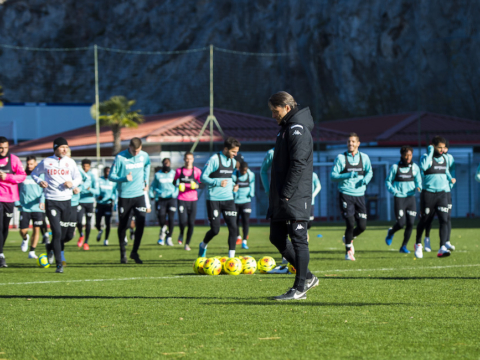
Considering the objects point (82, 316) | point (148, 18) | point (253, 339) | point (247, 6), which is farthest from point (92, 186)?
point (148, 18)

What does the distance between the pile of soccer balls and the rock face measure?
26078 millimetres

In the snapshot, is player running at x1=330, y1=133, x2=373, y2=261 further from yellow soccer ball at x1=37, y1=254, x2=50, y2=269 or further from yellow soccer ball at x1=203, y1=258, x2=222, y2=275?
yellow soccer ball at x1=37, y1=254, x2=50, y2=269

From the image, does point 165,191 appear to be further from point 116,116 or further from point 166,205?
point 116,116

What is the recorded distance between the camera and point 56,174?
35.6ft

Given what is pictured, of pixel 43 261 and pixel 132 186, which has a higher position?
pixel 132 186

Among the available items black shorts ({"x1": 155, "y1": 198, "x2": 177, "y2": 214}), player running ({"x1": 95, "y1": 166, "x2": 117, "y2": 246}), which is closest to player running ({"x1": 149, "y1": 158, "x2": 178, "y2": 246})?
black shorts ({"x1": 155, "y1": 198, "x2": 177, "y2": 214})

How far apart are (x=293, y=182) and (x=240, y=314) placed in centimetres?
141

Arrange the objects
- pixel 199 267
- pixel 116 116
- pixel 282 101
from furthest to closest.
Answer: pixel 116 116
pixel 199 267
pixel 282 101

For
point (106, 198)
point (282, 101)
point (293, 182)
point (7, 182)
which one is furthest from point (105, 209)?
point (293, 182)

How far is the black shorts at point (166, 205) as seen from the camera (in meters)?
18.2

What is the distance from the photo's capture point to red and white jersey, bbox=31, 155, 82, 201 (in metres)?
10.9

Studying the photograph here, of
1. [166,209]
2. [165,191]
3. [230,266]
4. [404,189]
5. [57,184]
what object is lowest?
[230,266]

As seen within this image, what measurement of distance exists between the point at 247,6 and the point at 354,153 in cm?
4721

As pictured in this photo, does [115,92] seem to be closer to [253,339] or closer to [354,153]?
[354,153]
